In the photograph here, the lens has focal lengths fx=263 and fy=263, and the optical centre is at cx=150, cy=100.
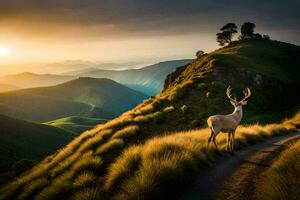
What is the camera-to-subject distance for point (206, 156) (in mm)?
10570

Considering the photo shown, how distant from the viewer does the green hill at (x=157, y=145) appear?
838 cm

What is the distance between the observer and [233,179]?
8469mm

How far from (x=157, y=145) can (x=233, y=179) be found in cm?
336

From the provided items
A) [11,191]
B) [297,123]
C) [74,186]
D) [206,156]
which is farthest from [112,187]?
[297,123]

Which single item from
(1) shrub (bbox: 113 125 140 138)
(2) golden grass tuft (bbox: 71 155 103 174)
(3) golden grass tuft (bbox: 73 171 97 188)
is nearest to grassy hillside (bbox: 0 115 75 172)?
(1) shrub (bbox: 113 125 140 138)

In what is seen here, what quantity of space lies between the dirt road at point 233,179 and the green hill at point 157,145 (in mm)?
530

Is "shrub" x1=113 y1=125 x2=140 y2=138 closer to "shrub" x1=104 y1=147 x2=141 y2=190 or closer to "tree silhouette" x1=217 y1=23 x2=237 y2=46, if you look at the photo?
"shrub" x1=104 y1=147 x2=141 y2=190

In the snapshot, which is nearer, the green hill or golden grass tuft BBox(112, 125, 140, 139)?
the green hill

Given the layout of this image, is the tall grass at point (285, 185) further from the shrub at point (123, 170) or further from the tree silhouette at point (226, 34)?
the tree silhouette at point (226, 34)

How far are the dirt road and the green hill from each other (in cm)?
53

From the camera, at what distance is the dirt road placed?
7296 mm

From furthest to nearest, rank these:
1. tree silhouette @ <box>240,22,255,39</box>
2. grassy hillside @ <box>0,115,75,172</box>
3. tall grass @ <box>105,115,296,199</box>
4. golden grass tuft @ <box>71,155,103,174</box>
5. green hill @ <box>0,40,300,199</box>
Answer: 1. tree silhouette @ <box>240,22,255,39</box>
2. grassy hillside @ <box>0,115,75,172</box>
3. golden grass tuft @ <box>71,155,103,174</box>
4. green hill @ <box>0,40,300,199</box>
5. tall grass @ <box>105,115,296,199</box>

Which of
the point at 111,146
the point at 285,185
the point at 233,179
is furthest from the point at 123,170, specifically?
the point at 111,146

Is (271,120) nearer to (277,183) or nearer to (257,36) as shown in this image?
(277,183)
